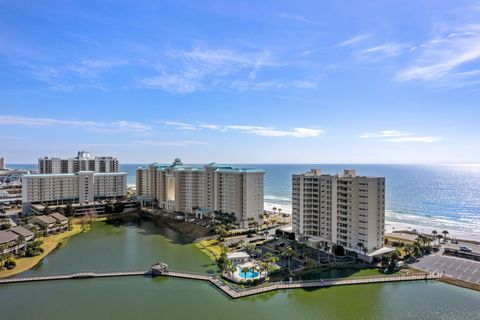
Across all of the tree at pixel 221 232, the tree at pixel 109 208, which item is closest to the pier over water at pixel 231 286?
the tree at pixel 221 232

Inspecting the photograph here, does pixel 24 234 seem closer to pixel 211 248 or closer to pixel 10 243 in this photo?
pixel 10 243

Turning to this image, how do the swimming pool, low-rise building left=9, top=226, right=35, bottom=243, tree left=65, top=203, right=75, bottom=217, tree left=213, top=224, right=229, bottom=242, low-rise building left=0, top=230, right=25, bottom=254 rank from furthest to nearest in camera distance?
1. tree left=65, top=203, right=75, bottom=217
2. tree left=213, top=224, right=229, bottom=242
3. low-rise building left=9, top=226, right=35, bottom=243
4. low-rise building left=0, top=230, right=25, bottom=254
5. the swimming pool

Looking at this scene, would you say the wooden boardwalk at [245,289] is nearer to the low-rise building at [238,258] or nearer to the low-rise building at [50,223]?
the low-rise building at [238,258]

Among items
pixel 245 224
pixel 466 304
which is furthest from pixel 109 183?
pixel 466 304

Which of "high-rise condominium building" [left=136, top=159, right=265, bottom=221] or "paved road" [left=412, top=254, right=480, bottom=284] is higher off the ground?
"high-rise condominium building" [left=136, top=159, right=265, bottom=221]

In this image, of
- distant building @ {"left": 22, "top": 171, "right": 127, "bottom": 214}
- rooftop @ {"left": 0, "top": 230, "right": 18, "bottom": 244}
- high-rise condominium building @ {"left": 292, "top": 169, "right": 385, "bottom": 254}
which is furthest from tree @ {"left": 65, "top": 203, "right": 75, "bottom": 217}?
high-rise condominium building @ {"left": 292, "top": 169, "right": 385, "bottom": 254}

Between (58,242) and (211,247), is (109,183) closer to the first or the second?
(58,242)

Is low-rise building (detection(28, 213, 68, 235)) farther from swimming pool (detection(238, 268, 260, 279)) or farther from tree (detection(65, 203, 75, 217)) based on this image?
swimming pool (detection(238, 268, 260, 279))
